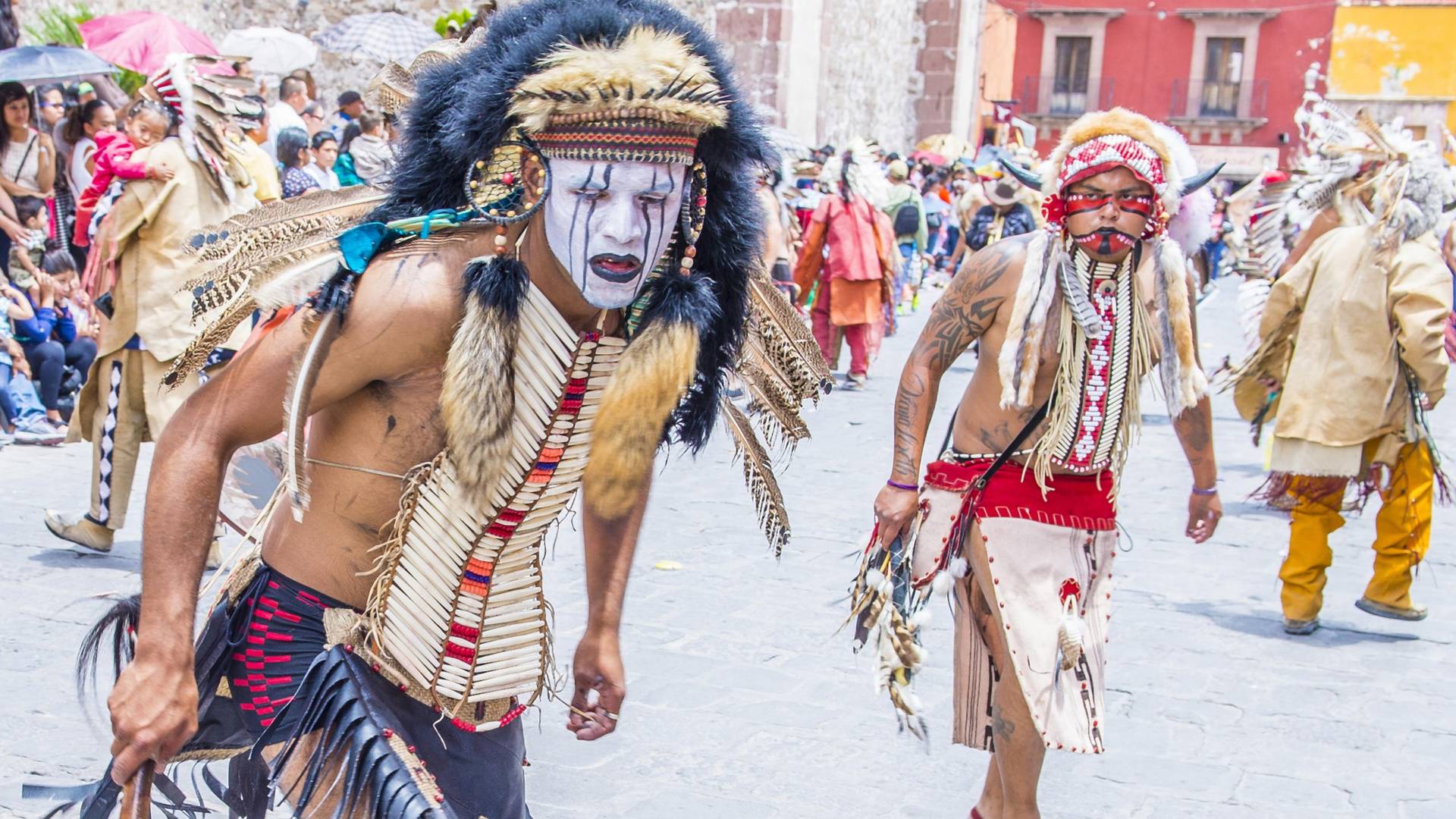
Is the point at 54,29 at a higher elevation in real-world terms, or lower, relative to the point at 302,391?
higher

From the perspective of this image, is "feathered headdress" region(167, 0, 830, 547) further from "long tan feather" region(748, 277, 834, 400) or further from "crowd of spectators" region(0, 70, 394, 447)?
"crowd of spectators" region(0, 70, 394, 447)

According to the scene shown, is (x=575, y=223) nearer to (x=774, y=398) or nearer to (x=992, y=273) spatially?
(x=774, y=398)

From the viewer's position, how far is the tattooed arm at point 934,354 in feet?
12.1

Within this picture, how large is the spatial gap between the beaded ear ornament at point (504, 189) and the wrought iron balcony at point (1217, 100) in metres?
46.8

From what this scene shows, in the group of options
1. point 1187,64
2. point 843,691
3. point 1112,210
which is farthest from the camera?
point 1187,64

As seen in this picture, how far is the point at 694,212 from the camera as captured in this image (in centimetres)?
249

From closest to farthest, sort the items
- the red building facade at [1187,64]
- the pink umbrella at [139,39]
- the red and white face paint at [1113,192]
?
the red and white face paint at [1113,192], the pink umbrella at [139,39], the red building facade at [1187,64]

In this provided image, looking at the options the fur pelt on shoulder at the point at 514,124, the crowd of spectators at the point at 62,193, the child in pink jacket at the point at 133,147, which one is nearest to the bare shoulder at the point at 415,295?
the fur pelt on shoulder at the point at 514,124

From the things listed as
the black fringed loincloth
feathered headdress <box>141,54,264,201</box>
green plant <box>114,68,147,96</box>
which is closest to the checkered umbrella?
green plant <box>114,68,147,96</box>

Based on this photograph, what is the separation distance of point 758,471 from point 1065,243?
1.23 metres

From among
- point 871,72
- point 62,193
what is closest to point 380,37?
point 62,193

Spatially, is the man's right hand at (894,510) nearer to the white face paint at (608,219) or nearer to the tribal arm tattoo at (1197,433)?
the tribal arm tattoo at (1197,433)

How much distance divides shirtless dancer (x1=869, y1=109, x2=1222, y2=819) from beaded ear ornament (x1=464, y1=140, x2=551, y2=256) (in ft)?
5.18

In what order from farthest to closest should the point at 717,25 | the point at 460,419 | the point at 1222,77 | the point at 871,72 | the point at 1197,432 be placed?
the point at 1222,77 < the point at 871,72 < the point at 717,25 < the point at 1197,432 < the point at 460,419
